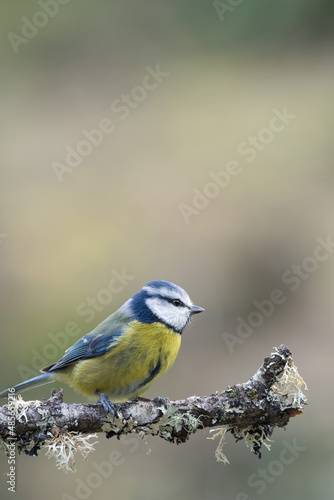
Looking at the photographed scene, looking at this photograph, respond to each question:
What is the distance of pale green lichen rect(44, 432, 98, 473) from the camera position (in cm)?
246

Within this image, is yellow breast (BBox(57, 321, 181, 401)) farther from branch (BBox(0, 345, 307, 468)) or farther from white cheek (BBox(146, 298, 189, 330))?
branch (BBox(0, 345, 307, 468))

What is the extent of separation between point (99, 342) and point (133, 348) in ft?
0.66

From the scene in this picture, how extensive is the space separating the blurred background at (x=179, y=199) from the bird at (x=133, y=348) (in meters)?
3.15

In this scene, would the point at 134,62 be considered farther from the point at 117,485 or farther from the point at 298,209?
the point at 117,485

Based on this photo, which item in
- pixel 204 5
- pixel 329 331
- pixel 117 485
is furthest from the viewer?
pixel 204 5

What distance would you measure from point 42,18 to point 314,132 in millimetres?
5525

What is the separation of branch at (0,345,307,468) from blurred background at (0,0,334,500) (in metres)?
3.35

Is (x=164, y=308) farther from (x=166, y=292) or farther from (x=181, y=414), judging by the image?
(x=181, y=414)

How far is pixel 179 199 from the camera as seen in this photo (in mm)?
9297

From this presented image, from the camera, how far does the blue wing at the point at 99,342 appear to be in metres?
3.07

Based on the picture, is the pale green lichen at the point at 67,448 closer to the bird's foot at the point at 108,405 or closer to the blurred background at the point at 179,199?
the bird's foot at the point at 108,405

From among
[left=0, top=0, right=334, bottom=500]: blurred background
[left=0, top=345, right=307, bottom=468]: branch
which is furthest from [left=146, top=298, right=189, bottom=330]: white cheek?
[left=0, top=0, right=334, bottom=500]: blurred background

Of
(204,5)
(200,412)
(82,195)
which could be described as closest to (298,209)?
(82,195)

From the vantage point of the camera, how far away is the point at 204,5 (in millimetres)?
10992
